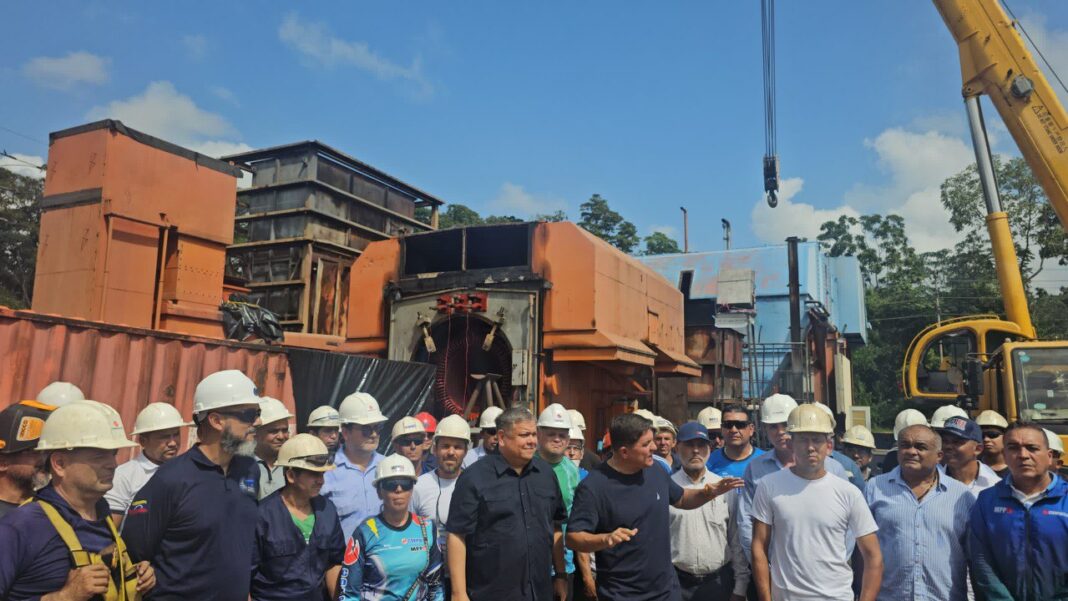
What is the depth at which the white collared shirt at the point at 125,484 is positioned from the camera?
400 centimetres

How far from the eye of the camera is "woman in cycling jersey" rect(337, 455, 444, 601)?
140 inches

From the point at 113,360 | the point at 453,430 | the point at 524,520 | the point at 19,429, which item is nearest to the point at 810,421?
the point at 524,520

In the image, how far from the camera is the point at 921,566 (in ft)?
12.3

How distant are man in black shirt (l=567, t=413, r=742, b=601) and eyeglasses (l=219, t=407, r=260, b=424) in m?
1.64

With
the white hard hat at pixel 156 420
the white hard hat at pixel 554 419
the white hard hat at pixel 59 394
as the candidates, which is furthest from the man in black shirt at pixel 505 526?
the white hard hat at pixel 59 394

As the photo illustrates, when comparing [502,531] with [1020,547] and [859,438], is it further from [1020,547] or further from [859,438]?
[859,438]

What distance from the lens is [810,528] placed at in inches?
141

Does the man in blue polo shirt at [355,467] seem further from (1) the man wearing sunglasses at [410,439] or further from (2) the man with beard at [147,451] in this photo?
(2) the man with beard at [147,451]

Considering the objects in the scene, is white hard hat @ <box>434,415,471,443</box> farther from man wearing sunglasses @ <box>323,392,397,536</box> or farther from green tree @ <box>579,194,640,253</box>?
green tree @ <box>579,194,640,253</box>

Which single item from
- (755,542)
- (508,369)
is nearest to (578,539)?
(755,542)

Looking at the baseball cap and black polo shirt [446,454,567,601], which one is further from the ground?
the baseball cap

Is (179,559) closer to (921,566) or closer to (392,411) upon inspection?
(921,566)

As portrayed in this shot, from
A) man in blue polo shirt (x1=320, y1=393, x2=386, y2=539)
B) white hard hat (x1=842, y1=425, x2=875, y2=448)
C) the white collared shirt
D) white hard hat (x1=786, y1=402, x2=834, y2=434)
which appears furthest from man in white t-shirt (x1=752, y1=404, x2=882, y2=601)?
white hard hat (x1=842, y1=425, x2=875, y2=448)

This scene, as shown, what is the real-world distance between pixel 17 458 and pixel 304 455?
1.18 m
